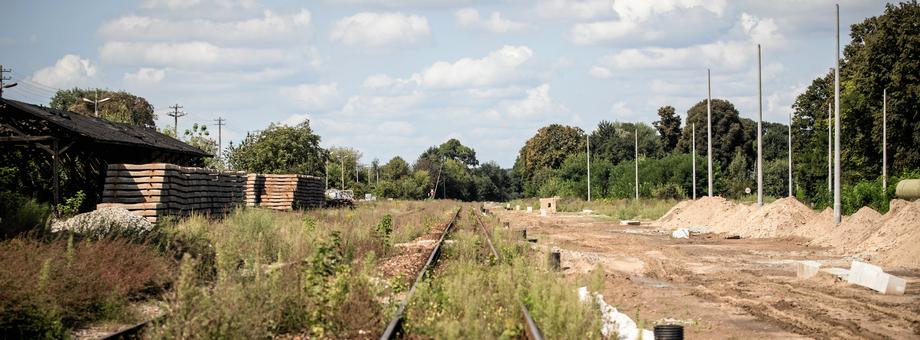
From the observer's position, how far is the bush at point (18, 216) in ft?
53.1

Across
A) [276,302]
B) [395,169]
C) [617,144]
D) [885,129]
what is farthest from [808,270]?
[395,169]

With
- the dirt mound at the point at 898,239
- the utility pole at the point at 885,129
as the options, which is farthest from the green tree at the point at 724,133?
the dirt mound at the point at 898,239

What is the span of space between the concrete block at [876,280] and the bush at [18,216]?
44.9ft

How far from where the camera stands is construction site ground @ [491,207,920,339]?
11.1 m

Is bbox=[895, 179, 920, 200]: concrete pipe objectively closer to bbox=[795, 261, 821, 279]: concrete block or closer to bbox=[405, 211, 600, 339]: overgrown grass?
bbox=[795, 261, 821, 279]: concrete block

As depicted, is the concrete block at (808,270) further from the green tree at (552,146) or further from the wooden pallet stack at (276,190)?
the green tree at (552,146)

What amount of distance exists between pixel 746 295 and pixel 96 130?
22725 mm

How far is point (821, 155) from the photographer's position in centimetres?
7056

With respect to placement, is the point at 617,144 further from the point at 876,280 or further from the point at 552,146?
the point at 876,280

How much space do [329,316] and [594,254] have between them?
1499 cm

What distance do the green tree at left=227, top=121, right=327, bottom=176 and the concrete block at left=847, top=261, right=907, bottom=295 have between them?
178ft

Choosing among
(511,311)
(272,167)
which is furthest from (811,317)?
(272,167)

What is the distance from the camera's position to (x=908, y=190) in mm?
40031

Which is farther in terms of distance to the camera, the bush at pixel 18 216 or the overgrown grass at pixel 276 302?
the bush at pixel 18 216
